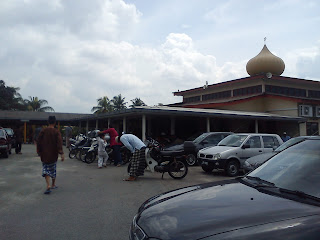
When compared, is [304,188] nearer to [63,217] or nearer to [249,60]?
[63,217]

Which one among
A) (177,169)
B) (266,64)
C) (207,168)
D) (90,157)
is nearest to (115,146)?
(90,157)

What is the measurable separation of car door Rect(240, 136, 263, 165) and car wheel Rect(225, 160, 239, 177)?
0.30 m

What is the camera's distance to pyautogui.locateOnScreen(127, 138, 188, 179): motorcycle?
9.40 meters

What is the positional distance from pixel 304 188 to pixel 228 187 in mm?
753

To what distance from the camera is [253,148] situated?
1088 centimetres

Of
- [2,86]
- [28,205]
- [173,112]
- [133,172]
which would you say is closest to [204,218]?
[28,205]

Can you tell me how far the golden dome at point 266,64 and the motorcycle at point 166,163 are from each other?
26.3m

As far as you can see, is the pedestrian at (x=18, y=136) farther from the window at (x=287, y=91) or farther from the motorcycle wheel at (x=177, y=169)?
the window at (x=287, y=91)

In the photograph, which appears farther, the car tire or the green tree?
the green tree

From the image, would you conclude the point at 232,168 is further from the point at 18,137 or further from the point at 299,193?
the point at 18,137

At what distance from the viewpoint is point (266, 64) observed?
32.1 metres

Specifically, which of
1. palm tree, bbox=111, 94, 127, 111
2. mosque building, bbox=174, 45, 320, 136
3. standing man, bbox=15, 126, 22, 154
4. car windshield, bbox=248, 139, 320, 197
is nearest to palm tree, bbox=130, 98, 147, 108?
palm tree, bbox=111, 94, 127, 111

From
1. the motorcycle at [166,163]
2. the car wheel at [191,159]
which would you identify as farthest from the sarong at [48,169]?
the car wheel at [191,159]

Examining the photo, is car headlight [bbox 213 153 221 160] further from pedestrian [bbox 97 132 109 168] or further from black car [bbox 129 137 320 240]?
black car [bbox 129 137 320 240]
